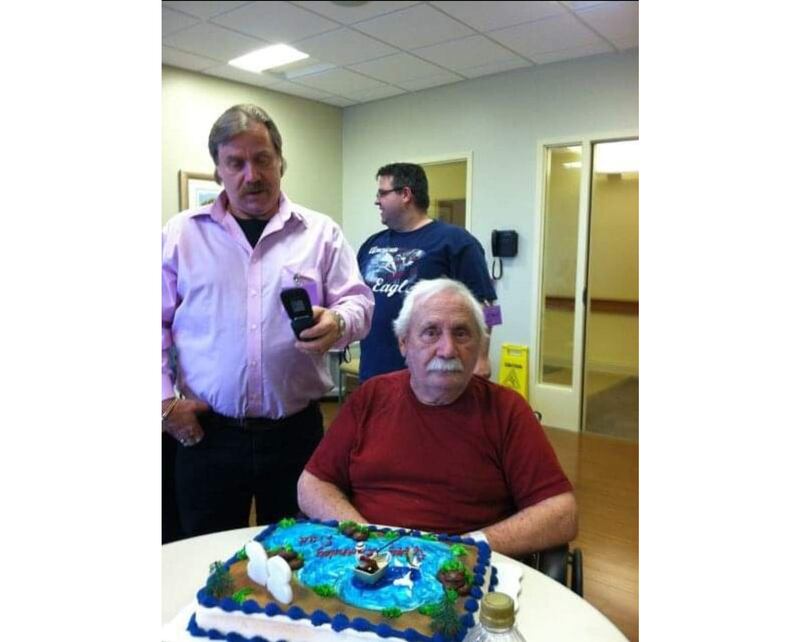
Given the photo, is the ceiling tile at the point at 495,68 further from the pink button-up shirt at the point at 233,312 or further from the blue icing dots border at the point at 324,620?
the blue icing dots border at the point at 324,620

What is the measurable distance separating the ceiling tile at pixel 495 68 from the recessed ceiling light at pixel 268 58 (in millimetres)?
992

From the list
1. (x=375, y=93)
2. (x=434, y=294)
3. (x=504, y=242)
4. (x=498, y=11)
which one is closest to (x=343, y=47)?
(x=375, y=93)

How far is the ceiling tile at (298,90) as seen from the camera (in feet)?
11.8

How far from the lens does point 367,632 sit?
0.61m

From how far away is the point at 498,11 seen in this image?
2738mm

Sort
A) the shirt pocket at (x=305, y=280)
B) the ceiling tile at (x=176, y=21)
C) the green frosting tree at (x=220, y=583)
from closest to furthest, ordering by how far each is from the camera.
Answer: the green frosting tree at (x=220, y=583) < the shirt pocket at (x=305, y=280) < the ceiling tile at (x=176, y=21)

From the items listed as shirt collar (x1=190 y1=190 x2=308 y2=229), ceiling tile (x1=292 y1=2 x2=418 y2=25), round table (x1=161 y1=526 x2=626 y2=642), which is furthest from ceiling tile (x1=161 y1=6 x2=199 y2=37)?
round table (x1=161 y1=526 x2=626 y2=642)

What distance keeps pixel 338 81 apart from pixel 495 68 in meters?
0.97

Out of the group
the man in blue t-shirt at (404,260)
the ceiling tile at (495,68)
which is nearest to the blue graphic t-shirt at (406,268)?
the man in blue t-shirt at (404,260)

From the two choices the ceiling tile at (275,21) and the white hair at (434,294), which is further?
the ceiling tile at (275,21)

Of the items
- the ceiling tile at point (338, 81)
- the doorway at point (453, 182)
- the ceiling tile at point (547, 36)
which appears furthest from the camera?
the doorway at point (453, 182)

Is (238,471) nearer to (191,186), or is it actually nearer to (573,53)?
(191,186)
